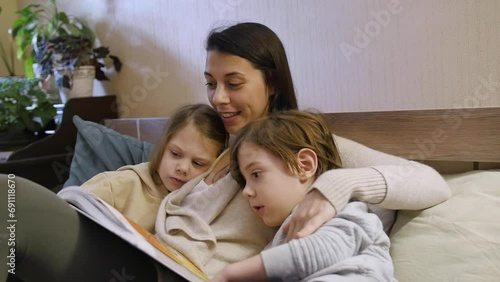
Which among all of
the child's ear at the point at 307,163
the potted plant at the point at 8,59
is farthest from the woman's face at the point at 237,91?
the potted plant at the point at 8,59

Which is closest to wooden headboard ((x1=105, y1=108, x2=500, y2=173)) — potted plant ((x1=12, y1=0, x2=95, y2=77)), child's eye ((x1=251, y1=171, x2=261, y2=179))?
child's eye ((x1=251, y1=171, x2=261, y2=179))

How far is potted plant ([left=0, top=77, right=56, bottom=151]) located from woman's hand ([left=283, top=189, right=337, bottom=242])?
1.67 m

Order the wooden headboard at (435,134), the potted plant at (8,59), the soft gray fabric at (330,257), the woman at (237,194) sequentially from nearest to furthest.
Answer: the soft gray fabric at (330,257) < the woman at (237,194) < the wooden headboard at (435,134) < the potted plant at (8,59)

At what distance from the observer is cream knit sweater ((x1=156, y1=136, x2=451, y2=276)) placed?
100 cm

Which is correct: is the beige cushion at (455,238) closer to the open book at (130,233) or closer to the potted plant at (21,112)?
the open book at (130,233)

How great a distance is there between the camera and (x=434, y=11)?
1.35 metres

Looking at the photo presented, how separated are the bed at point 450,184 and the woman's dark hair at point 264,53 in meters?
0.19

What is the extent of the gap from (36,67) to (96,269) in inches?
68.2

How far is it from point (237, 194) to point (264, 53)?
0.36 meters

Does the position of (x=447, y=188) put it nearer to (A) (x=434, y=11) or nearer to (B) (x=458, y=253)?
(B) (x=458, y=253)

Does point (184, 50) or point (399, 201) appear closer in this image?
point (399, 201)

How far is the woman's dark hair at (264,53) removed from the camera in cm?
132

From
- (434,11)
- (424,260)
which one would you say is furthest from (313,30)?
(424,260)

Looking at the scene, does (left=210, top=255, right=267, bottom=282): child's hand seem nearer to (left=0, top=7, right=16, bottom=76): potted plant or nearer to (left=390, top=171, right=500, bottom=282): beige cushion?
(left=390, top=171, right=500, bottom=282): beige cushion
